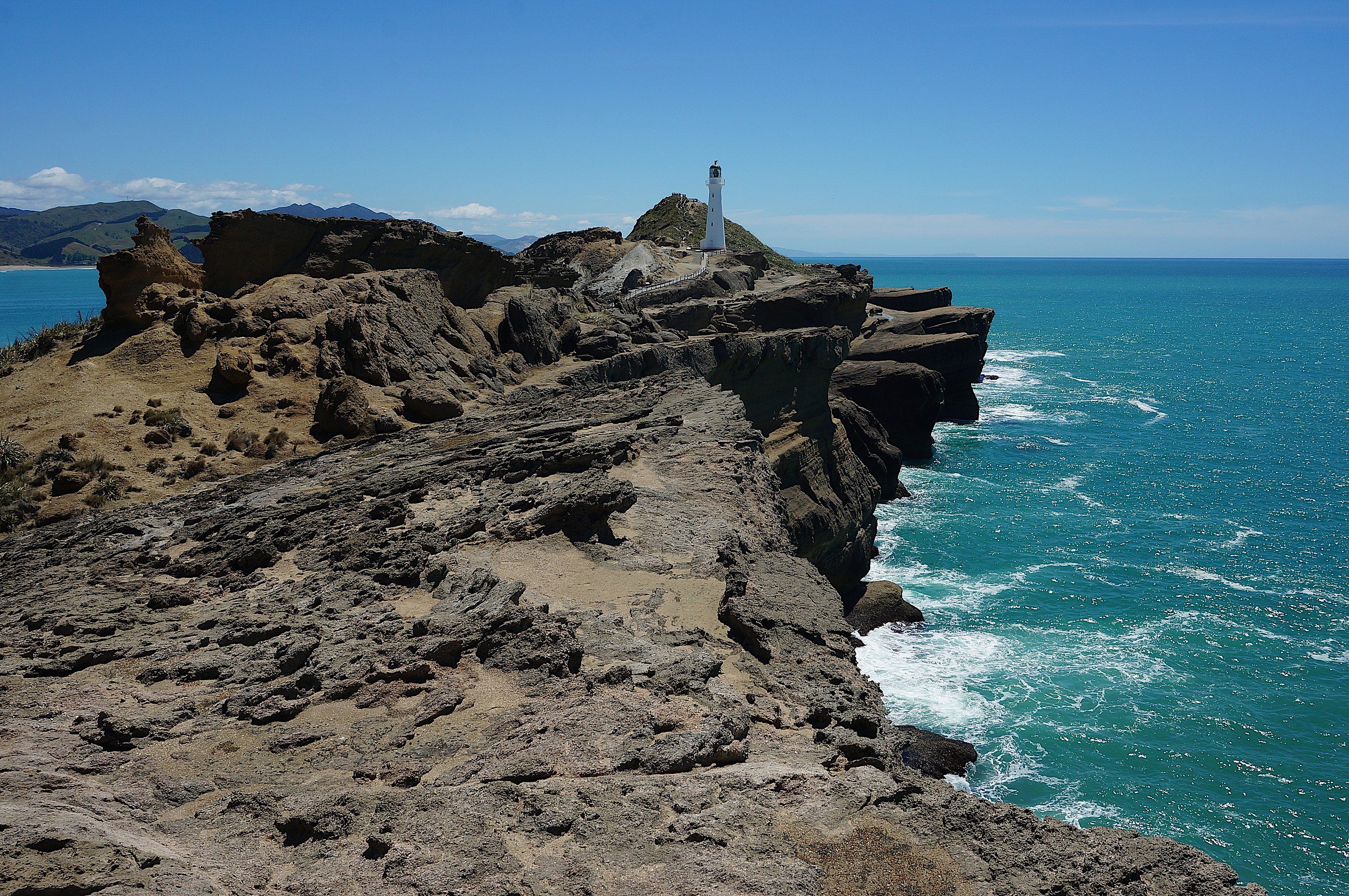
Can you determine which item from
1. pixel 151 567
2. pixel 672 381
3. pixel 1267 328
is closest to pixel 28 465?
pixel 151 567

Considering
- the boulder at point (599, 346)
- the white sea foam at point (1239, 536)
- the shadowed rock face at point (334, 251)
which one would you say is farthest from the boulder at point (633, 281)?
the white sea foam at point (1239, 536)

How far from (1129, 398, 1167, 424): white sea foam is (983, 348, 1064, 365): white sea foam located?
2235cm

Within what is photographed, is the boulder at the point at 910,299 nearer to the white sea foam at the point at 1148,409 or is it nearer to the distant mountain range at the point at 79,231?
the white sea foam at the point at 1148,409

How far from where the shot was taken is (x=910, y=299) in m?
70.5

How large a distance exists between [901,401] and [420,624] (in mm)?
42357

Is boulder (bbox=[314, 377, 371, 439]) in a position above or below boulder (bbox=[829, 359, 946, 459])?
above

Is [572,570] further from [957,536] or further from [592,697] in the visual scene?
[957,536]

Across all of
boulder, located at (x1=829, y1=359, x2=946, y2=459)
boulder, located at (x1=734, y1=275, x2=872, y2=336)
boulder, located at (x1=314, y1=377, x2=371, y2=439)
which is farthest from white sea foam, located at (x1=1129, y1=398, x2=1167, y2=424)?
boulder, located at (x1=314, y1=377, x2=371, y2=439)

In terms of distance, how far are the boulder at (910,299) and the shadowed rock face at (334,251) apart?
149ft

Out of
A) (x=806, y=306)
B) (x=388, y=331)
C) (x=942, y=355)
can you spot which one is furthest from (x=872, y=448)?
(x=388, y=331)

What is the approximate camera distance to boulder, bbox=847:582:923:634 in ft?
92.1

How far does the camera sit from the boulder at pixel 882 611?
2808 centimetres

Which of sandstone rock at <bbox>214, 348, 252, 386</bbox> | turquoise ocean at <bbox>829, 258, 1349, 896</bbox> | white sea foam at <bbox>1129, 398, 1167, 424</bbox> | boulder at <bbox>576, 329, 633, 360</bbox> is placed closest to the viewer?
turquoise ocean at <bbox>829, 258, 1349, 896</bbox>

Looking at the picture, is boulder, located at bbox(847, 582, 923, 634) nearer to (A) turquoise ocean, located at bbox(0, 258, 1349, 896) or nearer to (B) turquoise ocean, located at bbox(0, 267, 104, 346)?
(A) turquoise ocean, located at bbox(0, 258, 1349, 896)
